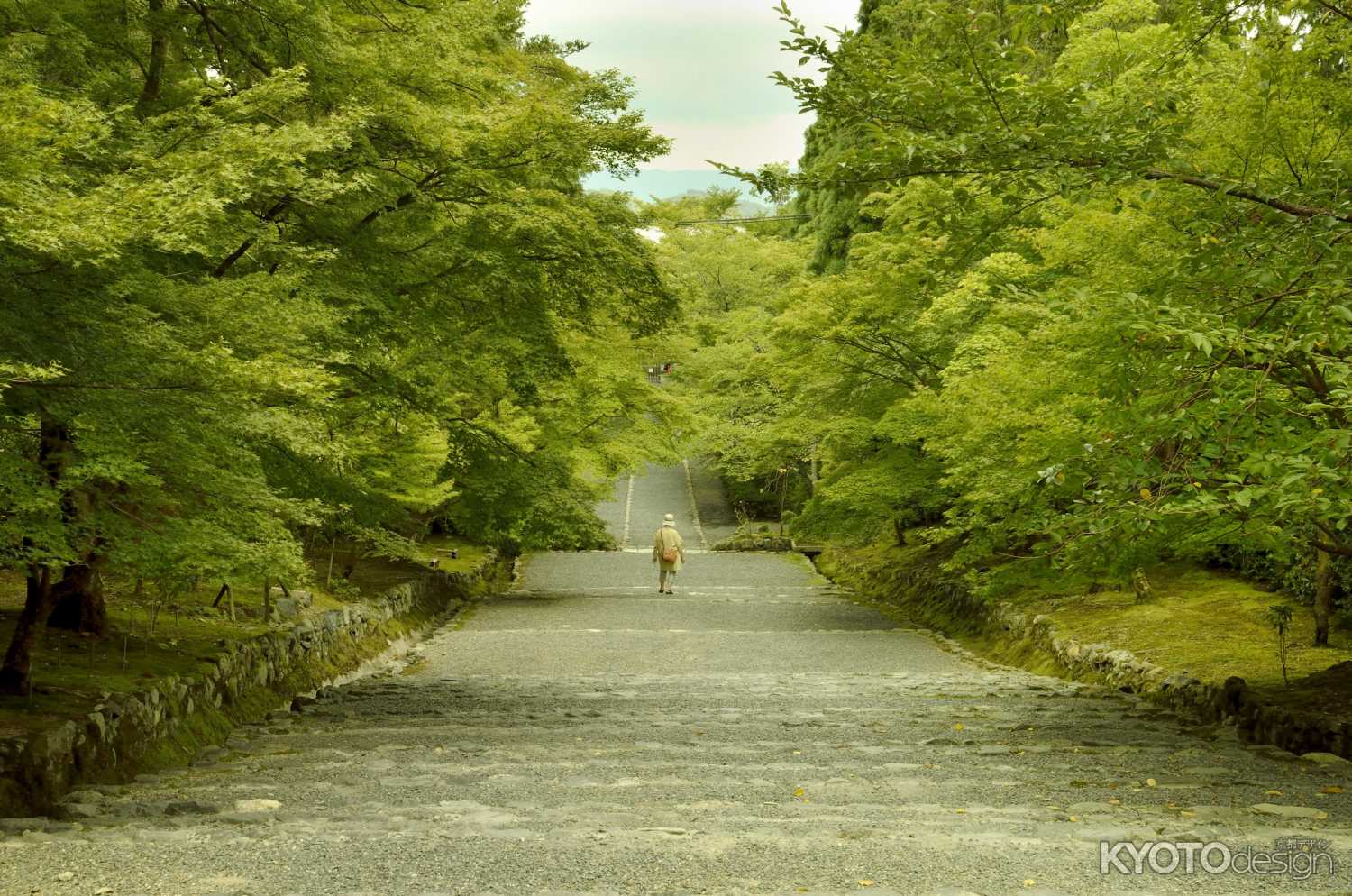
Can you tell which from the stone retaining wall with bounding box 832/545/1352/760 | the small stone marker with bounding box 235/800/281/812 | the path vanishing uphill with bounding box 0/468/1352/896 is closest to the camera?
the path vanishing uphill with bounding box 0/468/1352/896

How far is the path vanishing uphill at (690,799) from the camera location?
12.2 ft

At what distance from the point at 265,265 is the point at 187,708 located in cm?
379

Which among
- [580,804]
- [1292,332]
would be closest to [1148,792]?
[1292,332]

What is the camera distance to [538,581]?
25.0m

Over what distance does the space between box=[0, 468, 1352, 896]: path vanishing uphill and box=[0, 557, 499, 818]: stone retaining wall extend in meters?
0.36

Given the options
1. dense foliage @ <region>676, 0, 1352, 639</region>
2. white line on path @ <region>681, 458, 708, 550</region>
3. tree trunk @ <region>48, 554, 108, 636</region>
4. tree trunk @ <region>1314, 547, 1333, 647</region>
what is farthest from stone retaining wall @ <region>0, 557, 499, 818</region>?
white line on path @ <region>681, 458, 708, 550</region>

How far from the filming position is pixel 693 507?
4053 cm

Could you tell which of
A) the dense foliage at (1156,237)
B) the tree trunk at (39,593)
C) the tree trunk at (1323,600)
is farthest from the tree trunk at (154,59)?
the tree trunk at (1323,600)

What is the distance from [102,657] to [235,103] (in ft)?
13.5

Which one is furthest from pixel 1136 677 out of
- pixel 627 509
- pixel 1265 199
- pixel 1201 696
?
pixel 627 509

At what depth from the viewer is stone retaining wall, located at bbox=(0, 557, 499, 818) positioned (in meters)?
5.47

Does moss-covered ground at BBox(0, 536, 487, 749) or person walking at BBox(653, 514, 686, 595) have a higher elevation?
person walking at BBox(653, 514, 686, 595)

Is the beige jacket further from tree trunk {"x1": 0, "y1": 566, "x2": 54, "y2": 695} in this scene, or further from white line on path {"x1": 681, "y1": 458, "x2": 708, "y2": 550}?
tree trunk {"x1": 0, "y1": 566, "x2": 54, "y2": 695}

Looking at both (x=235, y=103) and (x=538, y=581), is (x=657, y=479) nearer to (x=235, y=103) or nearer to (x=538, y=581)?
(x=538, y=581)
